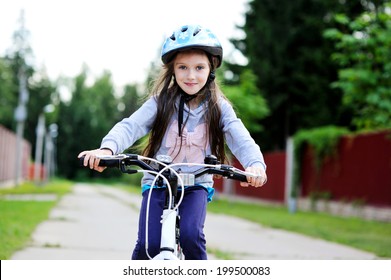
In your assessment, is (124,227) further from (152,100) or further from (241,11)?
(241,11)

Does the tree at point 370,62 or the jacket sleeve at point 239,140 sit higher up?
the tree at point 370,62

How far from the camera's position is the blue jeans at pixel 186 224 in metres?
3.01

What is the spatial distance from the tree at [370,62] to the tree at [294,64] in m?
17.0

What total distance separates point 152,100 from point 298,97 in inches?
1117

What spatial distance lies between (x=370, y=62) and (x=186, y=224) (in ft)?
31.9

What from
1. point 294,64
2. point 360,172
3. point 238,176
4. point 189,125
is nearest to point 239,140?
point 189,125

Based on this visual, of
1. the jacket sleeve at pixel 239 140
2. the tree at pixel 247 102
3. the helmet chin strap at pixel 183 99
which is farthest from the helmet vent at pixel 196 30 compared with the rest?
the tree at pixel 247 102

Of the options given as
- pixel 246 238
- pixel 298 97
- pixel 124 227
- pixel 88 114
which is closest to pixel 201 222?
pixel 246 238

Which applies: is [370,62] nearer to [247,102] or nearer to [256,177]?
[256,177]

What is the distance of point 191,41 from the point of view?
3170 millimetres

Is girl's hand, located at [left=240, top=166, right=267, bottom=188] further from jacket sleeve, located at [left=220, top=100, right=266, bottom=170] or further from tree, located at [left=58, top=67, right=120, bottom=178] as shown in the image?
tree, located at [left=58, top=67, right=120, bottom=178]

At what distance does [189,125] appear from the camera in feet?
10.9

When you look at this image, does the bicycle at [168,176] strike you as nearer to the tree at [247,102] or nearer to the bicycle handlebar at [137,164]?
the bicycle handlebar at [137,164]
